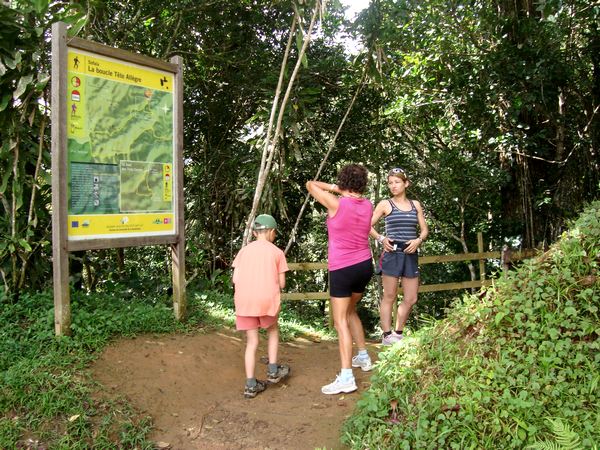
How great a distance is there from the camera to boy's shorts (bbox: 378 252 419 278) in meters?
4.75

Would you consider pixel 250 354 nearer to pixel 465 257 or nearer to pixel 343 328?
pixel 343 328

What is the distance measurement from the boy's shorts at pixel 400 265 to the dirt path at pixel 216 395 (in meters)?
0.99

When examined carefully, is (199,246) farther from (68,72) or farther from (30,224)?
(68,72)

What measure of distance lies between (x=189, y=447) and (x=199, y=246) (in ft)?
A: 20.6

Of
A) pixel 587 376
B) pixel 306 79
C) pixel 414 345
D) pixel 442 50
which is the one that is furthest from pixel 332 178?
pixel 587 376

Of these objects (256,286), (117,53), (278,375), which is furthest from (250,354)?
(117,53)

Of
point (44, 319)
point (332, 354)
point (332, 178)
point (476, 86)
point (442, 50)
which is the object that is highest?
point (442, 50)

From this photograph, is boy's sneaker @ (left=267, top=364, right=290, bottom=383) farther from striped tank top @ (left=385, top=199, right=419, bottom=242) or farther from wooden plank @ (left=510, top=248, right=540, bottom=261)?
wooden plank @ (left=510, top=248, right=540, bottom=261)

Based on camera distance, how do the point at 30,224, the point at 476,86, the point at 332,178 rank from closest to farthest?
the point at 30,224
the point at 476,86
the point at 332,178

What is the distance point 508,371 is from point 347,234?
1.59 meters

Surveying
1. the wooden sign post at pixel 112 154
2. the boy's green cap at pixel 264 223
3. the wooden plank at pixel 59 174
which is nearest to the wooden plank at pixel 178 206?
the wooden sign post at pixel 112 154

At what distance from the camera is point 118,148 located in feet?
16.5

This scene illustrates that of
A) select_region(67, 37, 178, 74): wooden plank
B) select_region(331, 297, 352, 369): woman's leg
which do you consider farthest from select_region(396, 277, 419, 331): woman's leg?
select_region(67, 37, 178, 74): wooden plank

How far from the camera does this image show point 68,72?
14.9ft
